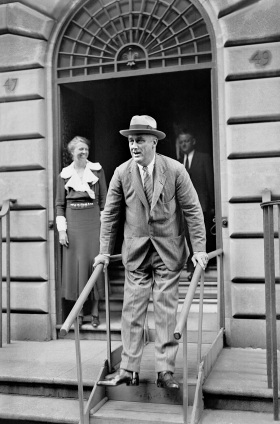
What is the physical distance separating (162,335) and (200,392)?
55cm

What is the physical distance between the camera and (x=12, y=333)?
22.4 ft

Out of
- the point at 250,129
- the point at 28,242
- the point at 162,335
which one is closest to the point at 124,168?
the point at 162,335

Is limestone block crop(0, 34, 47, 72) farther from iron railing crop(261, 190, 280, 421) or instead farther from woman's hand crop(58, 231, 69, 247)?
iron railing crop(261, 190, 280, 421)

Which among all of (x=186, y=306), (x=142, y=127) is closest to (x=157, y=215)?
(x=142, y=127)

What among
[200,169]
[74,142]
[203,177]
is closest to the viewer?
[74,142]

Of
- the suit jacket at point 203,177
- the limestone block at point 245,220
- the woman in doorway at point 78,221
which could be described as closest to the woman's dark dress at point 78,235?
the woman in doorway at point 78,221

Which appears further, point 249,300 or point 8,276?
point 8,276

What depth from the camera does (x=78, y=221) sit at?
21.8 feet

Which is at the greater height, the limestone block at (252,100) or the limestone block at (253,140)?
the limestone block at (252,100)

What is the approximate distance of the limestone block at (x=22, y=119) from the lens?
6.84 metres

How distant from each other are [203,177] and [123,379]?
469 centimetres

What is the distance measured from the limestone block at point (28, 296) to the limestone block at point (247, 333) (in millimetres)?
2210

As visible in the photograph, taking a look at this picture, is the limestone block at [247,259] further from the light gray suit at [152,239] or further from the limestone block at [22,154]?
the limestone block at [22,154]

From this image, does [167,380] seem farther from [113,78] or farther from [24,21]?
[24,21]
